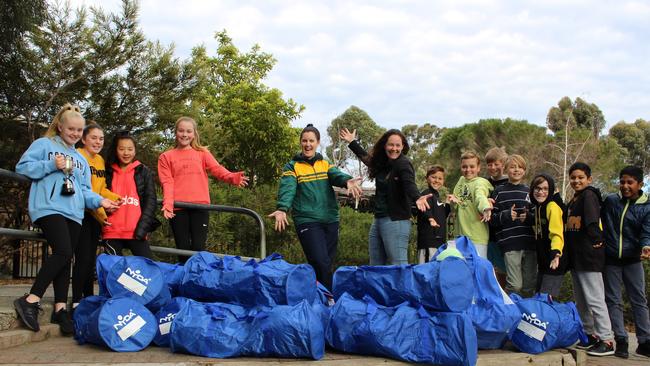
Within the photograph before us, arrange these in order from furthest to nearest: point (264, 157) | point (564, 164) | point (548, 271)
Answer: point (564, 164)
point (264, 157)
point (548, 271)

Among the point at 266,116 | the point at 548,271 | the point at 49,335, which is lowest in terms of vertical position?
the point at 49,335

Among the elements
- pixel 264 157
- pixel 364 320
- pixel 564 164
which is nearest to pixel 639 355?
pixel 364 320

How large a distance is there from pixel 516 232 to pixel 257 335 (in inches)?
117

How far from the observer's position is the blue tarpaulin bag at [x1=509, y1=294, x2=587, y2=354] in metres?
4.77

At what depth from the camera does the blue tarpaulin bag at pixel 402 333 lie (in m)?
4.08

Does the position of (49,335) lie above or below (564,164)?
below

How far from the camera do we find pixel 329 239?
5.66 meters

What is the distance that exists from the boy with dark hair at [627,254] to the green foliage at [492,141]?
31145 mm

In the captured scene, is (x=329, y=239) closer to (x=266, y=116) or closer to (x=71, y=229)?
(x=71, y=229)

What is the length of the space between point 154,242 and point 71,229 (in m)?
3.81

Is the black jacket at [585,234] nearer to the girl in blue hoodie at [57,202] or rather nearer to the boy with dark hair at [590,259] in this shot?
the boy with dark hair at [590,259]

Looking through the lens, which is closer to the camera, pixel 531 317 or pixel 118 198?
pixel 531 317

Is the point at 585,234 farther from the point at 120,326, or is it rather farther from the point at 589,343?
the point at 120,326

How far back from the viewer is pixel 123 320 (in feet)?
14.0
